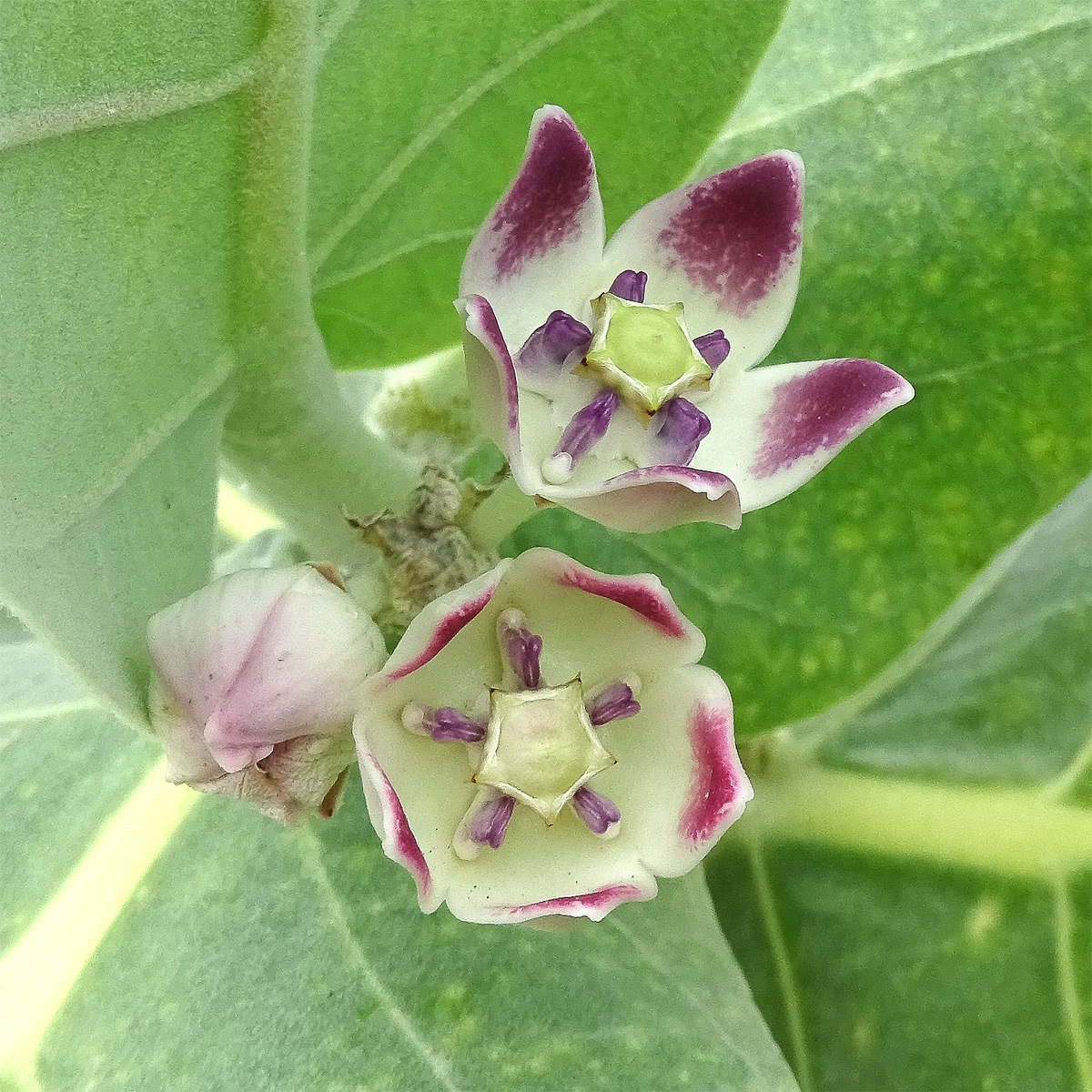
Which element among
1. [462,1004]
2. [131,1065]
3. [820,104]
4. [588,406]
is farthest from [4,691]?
[820,104]

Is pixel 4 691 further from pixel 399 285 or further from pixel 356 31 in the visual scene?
pixel 356 31

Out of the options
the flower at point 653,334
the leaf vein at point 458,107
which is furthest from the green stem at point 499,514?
the leaf vein at point 458,107

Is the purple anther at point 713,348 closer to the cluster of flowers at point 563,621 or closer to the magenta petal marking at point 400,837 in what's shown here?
the cluster of flowers at point 563,621

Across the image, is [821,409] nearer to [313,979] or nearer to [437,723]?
[437,723]

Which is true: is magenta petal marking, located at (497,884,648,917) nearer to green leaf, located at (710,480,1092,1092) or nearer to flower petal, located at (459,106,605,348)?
flower petal, located at (459,106,605,348)

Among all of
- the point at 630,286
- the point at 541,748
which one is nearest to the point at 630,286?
the point at 630,286

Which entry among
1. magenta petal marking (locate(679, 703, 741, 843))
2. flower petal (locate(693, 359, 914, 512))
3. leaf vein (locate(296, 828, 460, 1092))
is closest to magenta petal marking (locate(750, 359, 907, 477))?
flower petal (locate(693, 359, 914, 512))
